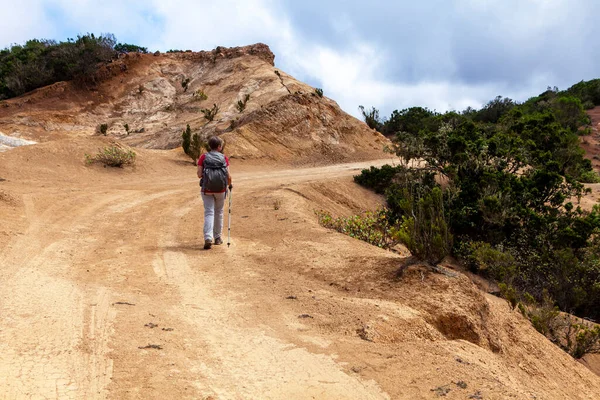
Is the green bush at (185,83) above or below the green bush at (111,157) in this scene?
above

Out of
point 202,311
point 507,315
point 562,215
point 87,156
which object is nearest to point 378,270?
point 507,315

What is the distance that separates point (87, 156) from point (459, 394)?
567 inches

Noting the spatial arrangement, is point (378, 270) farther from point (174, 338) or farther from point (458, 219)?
point (458, 219)

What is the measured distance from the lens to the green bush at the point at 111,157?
49.2 feet

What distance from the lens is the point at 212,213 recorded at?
6945mm

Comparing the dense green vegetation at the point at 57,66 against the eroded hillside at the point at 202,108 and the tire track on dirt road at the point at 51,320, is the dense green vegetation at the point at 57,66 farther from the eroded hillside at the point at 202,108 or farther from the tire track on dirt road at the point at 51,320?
the tire track on dirt road at the point at 51,320

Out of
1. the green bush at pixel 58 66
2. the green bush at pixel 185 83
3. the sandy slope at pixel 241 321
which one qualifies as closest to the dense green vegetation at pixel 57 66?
the green bush at pixel 58 66

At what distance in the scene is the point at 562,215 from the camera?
12758 mm

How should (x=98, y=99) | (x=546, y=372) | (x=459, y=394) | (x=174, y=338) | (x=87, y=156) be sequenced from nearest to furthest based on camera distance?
(x=459, y=394) → (x=174, y=338) → (x=546, y=372) → (x=87, y=156) → (x=98, y=99)

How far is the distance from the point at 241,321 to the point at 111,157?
40.9 ft

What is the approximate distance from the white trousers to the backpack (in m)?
0.12

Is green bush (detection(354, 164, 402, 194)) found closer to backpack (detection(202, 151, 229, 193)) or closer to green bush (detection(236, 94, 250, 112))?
backpack (detection(202, 151, 229, 193))

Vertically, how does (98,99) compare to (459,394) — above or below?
above

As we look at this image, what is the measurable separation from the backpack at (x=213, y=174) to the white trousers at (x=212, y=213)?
4.8 inches
